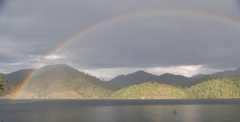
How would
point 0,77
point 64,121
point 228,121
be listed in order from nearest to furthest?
point 0,77 < point 228,121 < point 64,121

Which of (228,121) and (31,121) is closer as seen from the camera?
(228,121)

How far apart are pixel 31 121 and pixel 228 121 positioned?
59.6m

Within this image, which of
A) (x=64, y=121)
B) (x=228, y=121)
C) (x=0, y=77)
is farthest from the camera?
(x=64, y=121)

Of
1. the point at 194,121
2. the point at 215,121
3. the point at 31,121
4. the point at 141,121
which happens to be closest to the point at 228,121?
the point at 215,121

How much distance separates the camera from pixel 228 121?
4769 inches

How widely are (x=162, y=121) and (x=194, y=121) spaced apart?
32.7ft

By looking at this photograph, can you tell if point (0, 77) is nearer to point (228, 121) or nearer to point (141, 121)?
point (141, 121)

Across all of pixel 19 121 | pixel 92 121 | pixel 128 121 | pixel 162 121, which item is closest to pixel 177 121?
pixel 162 121

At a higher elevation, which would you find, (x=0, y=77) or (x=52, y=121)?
(x=0, y=77)

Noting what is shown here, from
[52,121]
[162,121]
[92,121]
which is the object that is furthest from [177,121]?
[52,121]

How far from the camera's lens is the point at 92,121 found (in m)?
135

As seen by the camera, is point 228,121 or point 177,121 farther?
point 177,121

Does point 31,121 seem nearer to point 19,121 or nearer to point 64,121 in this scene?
point 19,121

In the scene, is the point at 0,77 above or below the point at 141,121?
above
